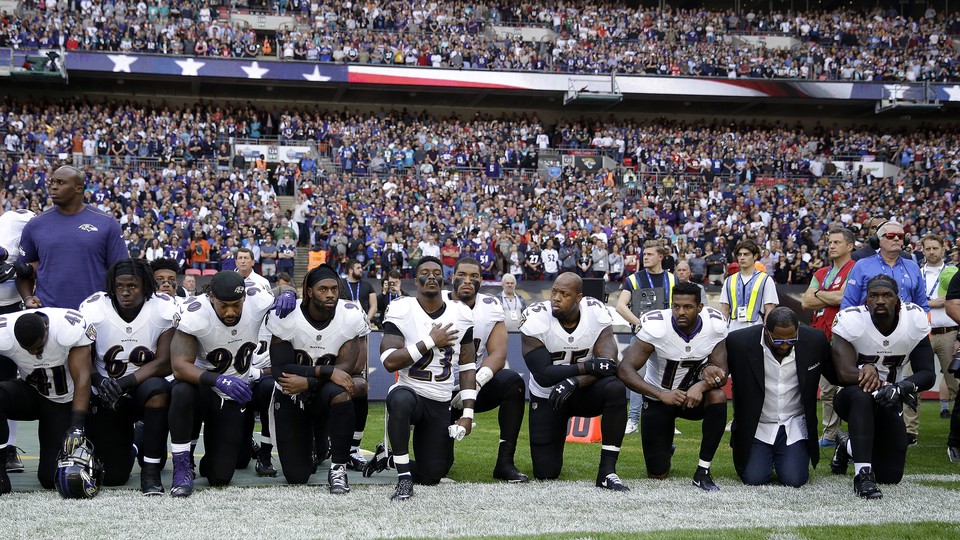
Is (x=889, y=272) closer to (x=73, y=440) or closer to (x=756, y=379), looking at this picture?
(x=756, y=379)

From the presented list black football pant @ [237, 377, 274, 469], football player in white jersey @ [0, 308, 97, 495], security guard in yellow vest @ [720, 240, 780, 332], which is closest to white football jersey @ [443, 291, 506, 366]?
black football pant @ [237, 377, 274, 469]

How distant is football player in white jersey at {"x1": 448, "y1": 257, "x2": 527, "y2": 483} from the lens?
7121 mm

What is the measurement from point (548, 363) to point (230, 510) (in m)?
2.55

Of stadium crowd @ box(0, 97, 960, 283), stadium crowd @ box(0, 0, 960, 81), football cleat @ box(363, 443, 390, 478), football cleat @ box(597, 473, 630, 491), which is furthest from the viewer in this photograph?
stadium crowd @ box(0, 0, 960, 81)

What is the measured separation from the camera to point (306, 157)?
88.7ft

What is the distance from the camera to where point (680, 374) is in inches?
283

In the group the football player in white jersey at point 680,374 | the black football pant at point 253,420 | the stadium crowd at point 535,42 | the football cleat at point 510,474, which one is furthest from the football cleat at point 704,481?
the stadium crowd at point 535,42

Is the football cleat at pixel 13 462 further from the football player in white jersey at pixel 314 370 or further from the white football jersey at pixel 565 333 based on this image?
the white football jersey at pixel 565 333

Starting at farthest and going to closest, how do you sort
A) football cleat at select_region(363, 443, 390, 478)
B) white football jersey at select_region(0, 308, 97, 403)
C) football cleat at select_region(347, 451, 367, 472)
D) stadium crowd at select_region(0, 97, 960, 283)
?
stadium crowd at select_region(0, 97, 960, 283) → football cleat at select_region(347, 451, 367, 472) → football cleat at select_region(363, 443, 390, 478) → white football jersey at select_region(0, 308, 97, 403)

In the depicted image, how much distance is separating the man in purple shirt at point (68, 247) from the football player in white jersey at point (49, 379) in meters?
0.67

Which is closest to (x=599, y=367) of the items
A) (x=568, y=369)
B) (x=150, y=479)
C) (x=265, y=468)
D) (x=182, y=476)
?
(x=568, y=369)

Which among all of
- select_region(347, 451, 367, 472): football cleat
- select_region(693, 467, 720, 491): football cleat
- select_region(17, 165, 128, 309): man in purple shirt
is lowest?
select_region(347, 451, 367, 472): football cleat

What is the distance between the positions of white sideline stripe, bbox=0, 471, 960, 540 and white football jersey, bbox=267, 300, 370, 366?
93 centimetres

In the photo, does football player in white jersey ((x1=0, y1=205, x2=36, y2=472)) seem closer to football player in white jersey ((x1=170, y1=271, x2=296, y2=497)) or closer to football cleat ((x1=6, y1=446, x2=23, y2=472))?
football cleat ((x1=6, y1=446, x2=23, y2=472))
